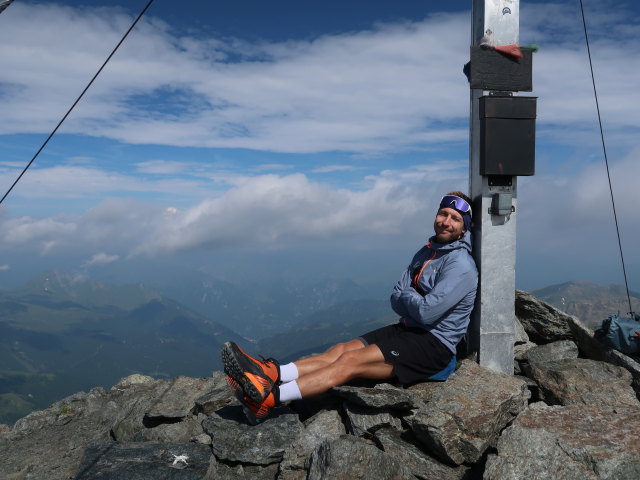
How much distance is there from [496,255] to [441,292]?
1.36 m

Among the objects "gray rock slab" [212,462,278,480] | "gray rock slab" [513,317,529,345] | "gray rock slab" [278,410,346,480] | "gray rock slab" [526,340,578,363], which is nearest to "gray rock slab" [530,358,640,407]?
"gray rock slab" [526,340,578,363]

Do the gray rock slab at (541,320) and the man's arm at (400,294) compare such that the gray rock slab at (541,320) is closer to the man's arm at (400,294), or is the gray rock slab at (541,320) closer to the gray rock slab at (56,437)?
the man's arm at (400,294)

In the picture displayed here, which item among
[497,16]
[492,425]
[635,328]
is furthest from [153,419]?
[497,16]

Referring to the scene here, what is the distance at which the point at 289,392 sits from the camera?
714 centimetres

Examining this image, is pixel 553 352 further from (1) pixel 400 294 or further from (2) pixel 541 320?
(1) pixel 400 294

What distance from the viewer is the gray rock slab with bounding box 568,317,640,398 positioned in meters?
7.74

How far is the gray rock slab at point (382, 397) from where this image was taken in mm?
6953

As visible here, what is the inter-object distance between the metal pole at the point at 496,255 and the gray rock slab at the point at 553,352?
1.01 m

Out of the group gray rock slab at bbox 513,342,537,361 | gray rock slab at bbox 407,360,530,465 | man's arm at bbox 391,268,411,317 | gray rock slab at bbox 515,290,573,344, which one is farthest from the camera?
gray rock slab at bbox 515,290,573,344

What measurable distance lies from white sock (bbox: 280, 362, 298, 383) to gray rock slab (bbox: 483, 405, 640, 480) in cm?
311

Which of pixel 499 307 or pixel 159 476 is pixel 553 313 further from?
pixel 159 476

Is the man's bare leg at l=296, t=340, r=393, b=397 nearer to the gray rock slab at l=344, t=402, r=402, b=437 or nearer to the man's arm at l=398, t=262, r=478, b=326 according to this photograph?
the gray rock slab at l=344, t=402, r=402, b=437

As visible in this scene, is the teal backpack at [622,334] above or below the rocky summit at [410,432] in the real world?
above

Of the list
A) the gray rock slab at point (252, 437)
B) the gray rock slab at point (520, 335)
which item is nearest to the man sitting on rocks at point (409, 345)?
the gray rock slab at point (252, 437)
